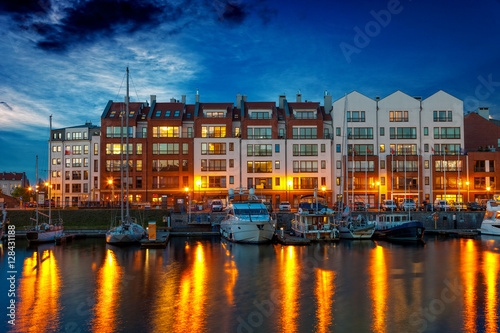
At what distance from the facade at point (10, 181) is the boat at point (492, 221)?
146 m

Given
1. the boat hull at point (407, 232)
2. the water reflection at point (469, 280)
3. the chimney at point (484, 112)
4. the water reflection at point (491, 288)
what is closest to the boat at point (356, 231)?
the boat hull at point (407, 232)

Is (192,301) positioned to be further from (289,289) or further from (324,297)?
(324,297)

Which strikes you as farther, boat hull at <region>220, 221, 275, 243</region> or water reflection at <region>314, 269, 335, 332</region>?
boat hull at <region>220, 221, 275, 243</region>

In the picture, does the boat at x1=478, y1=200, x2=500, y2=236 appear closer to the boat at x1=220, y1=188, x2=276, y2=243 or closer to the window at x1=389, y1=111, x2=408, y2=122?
the window at x1=389, y1=111, x2=408, y2=122

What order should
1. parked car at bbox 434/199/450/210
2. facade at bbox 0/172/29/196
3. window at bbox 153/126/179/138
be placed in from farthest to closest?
facade at bbox 0/172/29/196, window at bbox 153/126/179/138, parked car at bbox 434/199/450/210

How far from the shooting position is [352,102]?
262 feet

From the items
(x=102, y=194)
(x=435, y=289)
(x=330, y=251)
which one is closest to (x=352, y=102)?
(x=330, y=251)

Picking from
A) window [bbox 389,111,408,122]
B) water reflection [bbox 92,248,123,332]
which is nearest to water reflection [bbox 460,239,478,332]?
water reflection [bbox 92,248,123,332]

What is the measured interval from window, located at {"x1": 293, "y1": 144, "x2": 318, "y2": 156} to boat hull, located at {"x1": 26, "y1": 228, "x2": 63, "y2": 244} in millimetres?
42510

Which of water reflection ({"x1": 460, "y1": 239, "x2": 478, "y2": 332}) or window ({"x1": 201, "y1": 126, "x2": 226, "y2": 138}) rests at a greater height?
window ({"x1": 201, "y1": 126, "x2": 226, "y2": 138})

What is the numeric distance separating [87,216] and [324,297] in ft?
148

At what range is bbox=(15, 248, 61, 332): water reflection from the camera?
2148cm

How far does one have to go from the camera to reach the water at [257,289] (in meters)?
21.4

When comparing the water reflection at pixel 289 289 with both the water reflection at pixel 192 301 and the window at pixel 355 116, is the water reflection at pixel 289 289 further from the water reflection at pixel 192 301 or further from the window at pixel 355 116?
the window at pixel 355 116
